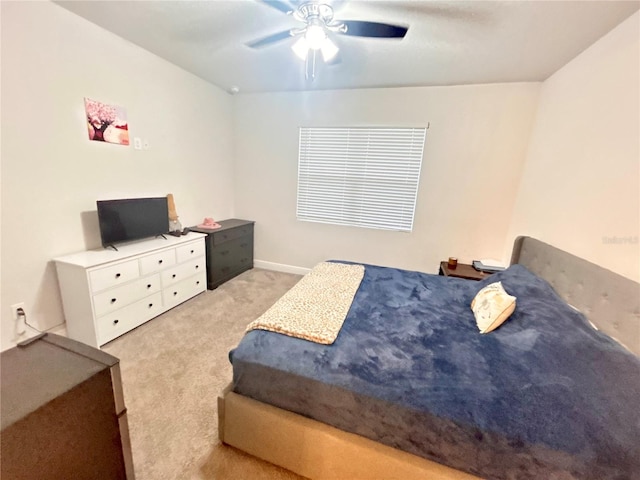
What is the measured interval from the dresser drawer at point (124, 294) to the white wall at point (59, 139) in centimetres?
40

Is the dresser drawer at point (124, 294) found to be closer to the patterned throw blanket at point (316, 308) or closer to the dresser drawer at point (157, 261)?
the dresser drawer at point (157, 261)

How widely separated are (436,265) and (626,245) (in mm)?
1970

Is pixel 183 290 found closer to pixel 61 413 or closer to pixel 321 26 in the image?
pixel 61 413

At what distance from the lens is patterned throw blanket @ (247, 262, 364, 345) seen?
152cm

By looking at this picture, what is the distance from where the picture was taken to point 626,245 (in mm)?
1535

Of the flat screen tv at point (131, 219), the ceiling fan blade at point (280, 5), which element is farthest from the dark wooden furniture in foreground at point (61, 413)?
the flat screen tv at point (131, 219)

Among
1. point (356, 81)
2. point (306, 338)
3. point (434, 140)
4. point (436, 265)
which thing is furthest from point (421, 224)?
point (306, 338)

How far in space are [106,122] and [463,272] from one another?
12.1 ft

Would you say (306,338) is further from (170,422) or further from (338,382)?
(170,422)

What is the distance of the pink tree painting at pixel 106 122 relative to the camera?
2293 millimetres

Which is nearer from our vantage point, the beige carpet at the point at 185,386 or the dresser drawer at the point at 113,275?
the beige carpet at the point at 185,386

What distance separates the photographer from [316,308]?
1781mm

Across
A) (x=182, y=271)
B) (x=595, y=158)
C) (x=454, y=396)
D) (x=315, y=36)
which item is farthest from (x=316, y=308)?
(x=595, y=158)

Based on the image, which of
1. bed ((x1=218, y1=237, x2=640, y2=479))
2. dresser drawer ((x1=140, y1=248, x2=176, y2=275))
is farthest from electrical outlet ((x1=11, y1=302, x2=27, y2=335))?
bed ((x1=218, y1=237, x2=640, y2=479))
